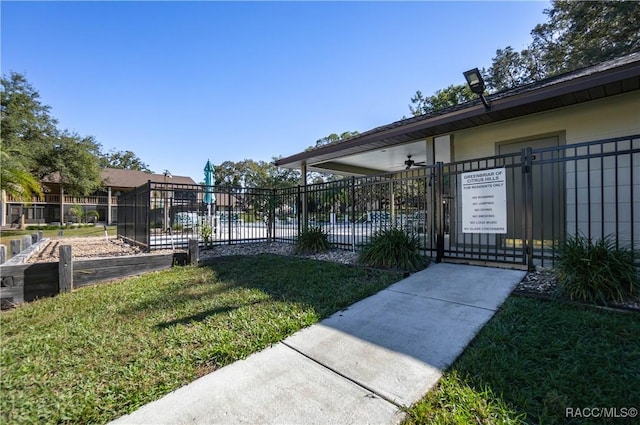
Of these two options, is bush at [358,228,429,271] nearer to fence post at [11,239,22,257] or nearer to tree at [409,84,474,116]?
fence post at [11,239,22,257]

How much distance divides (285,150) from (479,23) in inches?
1417

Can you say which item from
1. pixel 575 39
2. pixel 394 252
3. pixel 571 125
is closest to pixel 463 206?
pixel 394 252

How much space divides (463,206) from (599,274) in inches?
83.7

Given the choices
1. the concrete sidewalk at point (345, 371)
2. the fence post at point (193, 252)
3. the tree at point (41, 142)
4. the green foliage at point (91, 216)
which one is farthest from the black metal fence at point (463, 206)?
the green foliage at point (91, 216)

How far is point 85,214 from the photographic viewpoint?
2609 cm

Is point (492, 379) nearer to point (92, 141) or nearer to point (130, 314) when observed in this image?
point (130, 314)

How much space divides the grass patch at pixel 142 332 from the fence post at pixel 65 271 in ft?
0.60

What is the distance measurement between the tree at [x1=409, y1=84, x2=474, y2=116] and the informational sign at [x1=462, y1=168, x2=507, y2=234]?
1628cm

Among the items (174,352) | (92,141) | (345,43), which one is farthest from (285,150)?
(174,352)

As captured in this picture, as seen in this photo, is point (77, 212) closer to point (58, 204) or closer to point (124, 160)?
point (58, 204)

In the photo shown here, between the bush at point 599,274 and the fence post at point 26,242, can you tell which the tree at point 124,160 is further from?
the bush at point 599,274

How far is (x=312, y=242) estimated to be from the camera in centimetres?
737

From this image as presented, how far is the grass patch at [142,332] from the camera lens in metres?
1.95

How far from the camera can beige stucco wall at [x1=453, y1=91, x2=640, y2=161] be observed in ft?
15.9
